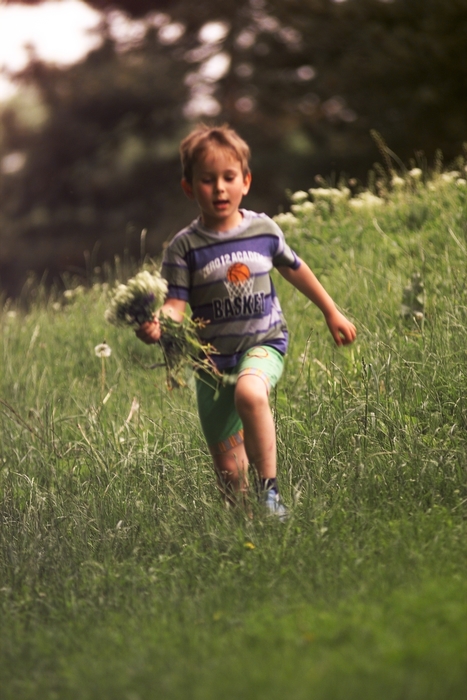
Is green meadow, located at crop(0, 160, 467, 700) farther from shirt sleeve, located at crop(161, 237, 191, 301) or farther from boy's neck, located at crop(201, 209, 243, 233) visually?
boy's neck, located at crop(201, 209, 243, 233)

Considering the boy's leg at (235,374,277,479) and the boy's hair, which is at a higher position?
the boy's hair

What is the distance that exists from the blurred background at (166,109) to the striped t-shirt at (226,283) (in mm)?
11655

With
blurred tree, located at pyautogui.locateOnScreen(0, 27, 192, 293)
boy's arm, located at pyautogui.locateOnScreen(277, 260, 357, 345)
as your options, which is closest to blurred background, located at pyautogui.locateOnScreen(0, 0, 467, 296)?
blurred tree, located at pyautogui.locateOnScreen(0, 27, 192, 293)

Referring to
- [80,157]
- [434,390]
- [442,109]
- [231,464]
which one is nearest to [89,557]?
[231,464]

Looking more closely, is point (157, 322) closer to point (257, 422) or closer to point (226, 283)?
point (226, 283)

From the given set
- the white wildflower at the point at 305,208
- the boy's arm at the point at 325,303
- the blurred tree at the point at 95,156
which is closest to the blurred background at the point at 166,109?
the blurred tree at the point at 95,156

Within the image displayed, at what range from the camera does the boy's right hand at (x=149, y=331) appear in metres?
3.78

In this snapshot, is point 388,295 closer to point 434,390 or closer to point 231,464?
point 434,390

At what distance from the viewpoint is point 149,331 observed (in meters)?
3.79

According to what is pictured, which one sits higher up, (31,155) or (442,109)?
(31,155)

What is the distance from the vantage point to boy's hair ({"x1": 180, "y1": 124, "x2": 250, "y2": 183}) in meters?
3.96

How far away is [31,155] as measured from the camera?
17.5 meters

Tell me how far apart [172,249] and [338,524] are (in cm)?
132

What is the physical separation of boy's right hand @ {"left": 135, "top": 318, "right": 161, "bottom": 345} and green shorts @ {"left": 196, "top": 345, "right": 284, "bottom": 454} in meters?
0.30
